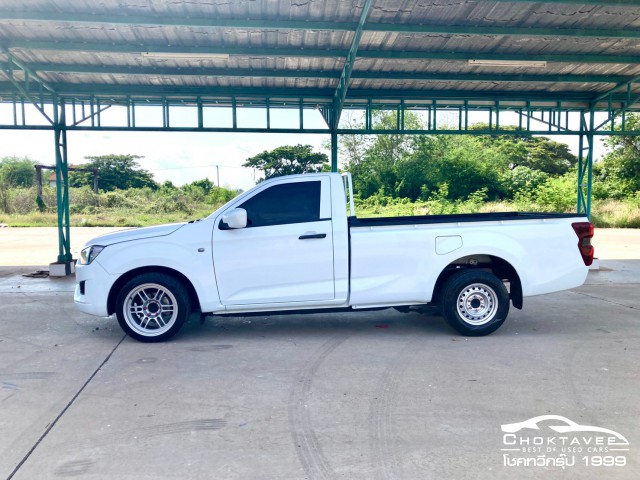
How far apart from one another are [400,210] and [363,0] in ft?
71.4

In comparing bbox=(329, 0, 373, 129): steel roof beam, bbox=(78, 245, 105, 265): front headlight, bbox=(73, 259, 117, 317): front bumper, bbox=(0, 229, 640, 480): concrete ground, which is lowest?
bbox=(0, 229, 640, 480): concrete ground

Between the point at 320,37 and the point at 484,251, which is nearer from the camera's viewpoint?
the point at 484,251

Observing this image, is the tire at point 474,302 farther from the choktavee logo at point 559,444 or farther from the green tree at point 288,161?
the green tree at point 288,161

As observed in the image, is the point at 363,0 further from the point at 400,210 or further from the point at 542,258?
the point at 400,210

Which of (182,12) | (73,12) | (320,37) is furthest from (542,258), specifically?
(73,12)

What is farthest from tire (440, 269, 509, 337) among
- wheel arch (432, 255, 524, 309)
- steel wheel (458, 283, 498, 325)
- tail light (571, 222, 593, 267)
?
tail light (571, 222, 593, 267)

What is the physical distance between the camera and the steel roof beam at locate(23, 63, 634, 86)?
10.9 meters

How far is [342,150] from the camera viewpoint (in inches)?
1608

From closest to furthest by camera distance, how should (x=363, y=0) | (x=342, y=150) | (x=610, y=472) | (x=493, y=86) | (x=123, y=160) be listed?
(x=610, y=472), (x=363, y=0), (x=493, y=86), (x=342, y=150), (x=123, y=160)

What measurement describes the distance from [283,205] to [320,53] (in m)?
4.49

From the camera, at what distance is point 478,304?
273 inches

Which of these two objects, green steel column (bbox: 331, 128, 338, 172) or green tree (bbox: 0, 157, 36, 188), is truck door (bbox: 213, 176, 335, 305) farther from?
green tree (bbox: 0, 157, 36, 188)

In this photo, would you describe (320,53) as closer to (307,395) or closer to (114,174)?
(307,395)

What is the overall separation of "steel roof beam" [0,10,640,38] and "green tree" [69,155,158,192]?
167ft
